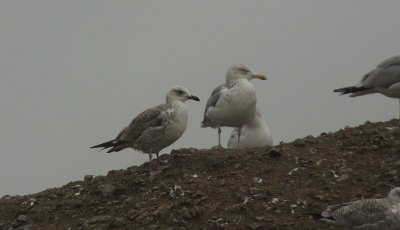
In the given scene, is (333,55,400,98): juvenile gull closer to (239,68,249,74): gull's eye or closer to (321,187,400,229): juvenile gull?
(239,68,249,74): gull's eye

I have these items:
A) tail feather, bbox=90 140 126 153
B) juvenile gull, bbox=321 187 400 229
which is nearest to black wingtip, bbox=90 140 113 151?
tail feather, bbox=90 140 126 153

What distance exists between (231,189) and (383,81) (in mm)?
6996

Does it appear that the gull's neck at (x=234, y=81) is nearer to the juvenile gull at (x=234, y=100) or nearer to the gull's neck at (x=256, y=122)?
the juvenile gull at (x=234, y=100)

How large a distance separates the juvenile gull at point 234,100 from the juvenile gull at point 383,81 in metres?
3.24

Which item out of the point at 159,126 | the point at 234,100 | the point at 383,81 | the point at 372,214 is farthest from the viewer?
the point at 383,81

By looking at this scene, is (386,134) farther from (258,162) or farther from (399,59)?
(399,59)

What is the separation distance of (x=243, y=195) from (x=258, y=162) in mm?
1381

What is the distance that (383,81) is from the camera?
14672 mm

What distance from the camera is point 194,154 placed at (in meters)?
11.6

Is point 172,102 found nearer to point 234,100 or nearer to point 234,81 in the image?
point 234,100

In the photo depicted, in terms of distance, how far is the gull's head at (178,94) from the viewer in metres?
11.8

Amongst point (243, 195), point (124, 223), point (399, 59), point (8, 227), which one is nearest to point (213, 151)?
point (243, 195)

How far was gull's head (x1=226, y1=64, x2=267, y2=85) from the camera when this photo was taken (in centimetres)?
1402

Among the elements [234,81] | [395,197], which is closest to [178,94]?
[234,81]
